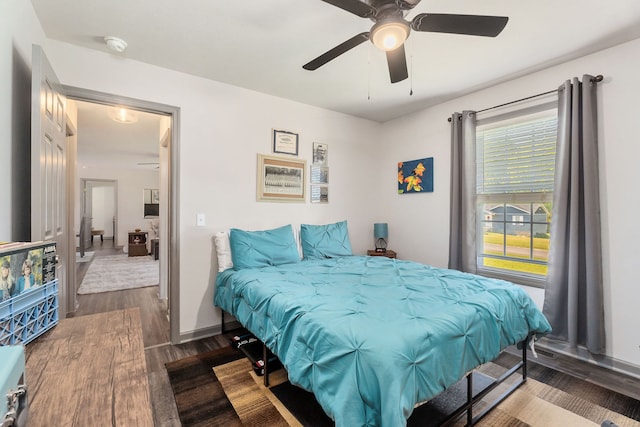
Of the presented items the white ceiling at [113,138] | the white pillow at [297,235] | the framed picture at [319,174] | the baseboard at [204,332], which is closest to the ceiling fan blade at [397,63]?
the framed picture at [319,174]

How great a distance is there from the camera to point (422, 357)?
1250 millimetres

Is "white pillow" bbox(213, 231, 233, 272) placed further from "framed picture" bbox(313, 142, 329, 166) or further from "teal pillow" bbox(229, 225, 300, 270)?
"framed picture" bbox(313, 142, 329, 166)

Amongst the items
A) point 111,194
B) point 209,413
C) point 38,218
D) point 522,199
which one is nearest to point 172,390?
point 209,413

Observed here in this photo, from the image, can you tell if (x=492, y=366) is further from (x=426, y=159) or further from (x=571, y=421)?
(x=426, y=159)

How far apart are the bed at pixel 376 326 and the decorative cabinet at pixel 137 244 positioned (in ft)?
19.4

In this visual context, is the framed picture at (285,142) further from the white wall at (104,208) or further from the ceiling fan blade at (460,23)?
the white wall at (104,208)

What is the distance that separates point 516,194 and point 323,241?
6.69 feet

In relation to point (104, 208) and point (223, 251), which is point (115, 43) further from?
point (104, 208)

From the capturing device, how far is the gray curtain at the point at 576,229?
228 cm

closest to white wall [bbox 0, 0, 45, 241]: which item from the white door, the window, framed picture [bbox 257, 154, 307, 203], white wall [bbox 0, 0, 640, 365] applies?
white wall [bbox 0, 0, 640, 365]

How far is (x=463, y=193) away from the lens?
314 cm

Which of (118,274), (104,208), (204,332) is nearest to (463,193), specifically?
(204,332)

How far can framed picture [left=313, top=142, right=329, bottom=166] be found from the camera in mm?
3656

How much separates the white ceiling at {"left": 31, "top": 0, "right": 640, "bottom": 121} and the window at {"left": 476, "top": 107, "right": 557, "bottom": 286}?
54 cm
